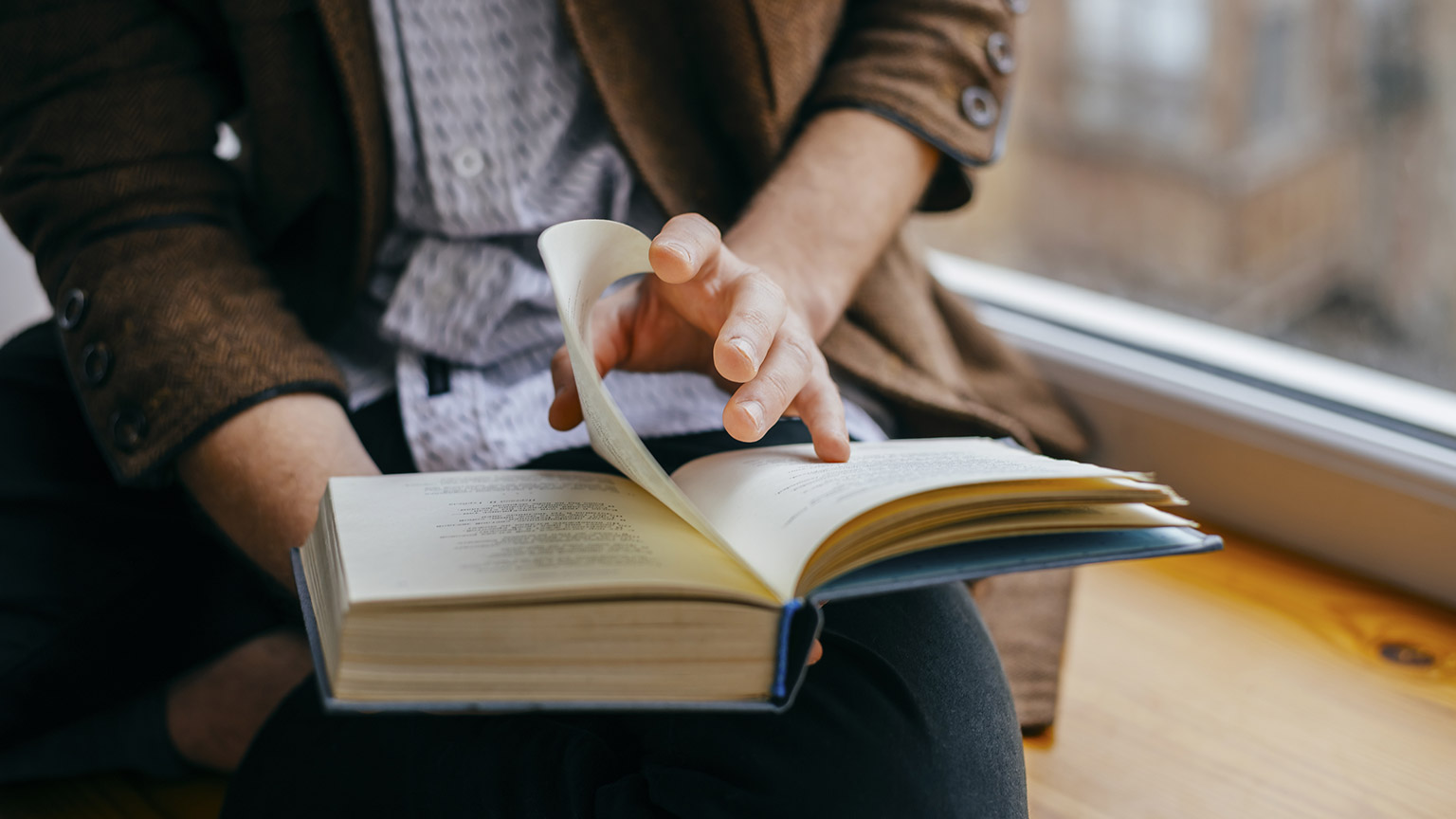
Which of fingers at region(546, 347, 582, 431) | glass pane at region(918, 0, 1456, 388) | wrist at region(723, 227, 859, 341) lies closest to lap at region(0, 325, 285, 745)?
fingers at region(546, 347, 582, 431)

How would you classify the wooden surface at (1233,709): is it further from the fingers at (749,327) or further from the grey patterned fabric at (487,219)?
the fingers at (749,327)

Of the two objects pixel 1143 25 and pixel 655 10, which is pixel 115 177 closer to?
pixel 655 10

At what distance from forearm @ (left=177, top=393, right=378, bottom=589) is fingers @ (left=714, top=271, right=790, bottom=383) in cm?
27

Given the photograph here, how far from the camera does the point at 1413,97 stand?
1153 millimetres

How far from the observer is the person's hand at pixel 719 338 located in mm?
438

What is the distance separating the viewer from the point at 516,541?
393 millimetres

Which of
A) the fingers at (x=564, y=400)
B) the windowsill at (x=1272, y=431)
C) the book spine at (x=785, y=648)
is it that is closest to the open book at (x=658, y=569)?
the book spine at (x=785, y=648)

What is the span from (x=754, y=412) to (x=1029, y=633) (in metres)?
0.42

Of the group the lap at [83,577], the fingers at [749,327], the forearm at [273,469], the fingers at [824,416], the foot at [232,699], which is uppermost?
the fingers at [749,327]

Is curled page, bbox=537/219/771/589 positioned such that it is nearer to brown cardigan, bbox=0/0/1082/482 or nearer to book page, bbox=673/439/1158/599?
book page, bbox=673/439/1158/599

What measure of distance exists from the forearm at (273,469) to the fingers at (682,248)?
25 centimetres

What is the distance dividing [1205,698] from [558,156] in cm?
64

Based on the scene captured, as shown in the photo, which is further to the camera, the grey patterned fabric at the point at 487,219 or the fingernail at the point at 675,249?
the grey patterned fabric at the point at 487,219

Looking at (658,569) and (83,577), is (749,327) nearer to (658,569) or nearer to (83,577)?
(658,569)
